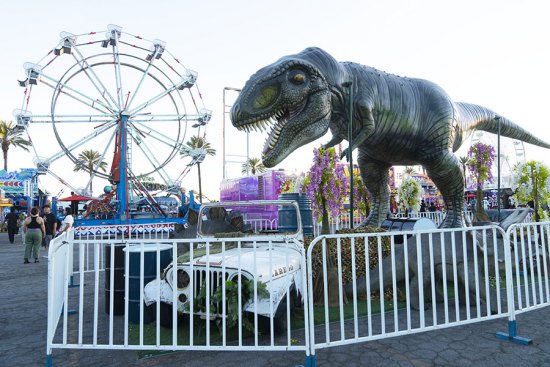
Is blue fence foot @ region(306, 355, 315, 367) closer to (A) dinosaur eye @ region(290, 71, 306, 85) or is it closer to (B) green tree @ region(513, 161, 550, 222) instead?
(A) dinosaur eye @ region(290, 71, 306, 85)

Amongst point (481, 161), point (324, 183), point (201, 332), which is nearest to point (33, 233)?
point (201, 332)

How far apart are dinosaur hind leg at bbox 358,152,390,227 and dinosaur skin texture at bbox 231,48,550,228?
0.6 inches

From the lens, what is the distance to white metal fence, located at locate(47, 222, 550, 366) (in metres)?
2.63

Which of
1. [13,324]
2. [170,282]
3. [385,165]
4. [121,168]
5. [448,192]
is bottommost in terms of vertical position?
[13,324]

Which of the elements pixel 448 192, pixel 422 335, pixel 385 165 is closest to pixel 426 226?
pixel 448 192

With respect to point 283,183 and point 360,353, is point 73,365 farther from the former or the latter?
point 283,183

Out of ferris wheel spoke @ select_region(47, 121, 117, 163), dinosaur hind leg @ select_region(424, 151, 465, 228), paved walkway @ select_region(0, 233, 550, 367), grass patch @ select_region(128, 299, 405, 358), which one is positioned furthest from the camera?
ferris wheel spoke @ select_region(47, 121, 117, 163)

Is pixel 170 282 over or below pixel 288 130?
below

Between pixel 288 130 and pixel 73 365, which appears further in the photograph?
pixel 288 130

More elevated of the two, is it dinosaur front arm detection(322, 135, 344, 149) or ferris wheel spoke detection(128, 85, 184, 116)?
ferris wheel spoke detection(128, 85, 184, 116)

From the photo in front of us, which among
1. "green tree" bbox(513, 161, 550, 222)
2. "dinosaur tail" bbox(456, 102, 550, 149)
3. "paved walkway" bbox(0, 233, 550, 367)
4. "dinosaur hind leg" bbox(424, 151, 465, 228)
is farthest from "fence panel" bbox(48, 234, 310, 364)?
"green tree" bbox(513, 161, 550, 222)

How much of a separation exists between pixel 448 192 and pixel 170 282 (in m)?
4.15

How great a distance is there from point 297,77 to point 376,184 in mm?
2848

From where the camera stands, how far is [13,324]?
397 cm
